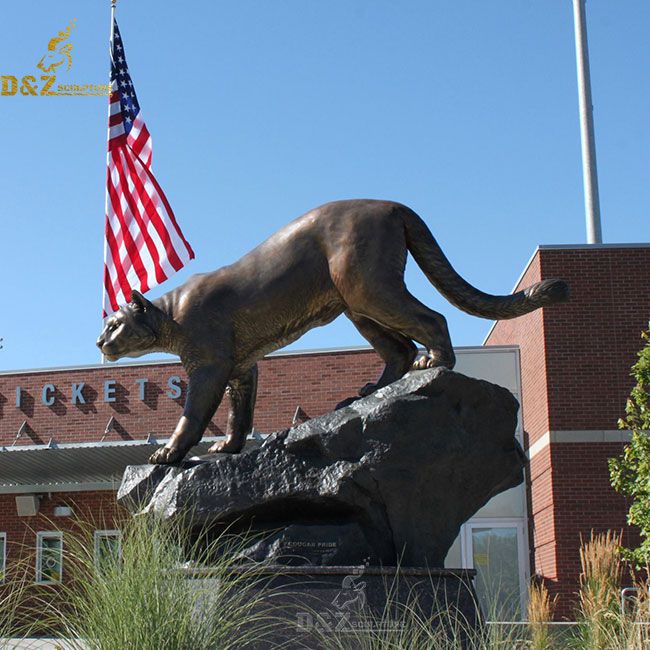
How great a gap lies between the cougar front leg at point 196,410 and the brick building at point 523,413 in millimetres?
10327

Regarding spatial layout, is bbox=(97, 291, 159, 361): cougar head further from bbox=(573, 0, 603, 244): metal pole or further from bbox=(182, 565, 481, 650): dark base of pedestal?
bbox=(573, 0, 603, 244): metal pole

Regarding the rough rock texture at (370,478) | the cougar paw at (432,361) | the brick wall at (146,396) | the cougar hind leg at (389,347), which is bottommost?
the rough rock texture at (370,478)

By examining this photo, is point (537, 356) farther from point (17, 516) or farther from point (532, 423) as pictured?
point (17, 516)

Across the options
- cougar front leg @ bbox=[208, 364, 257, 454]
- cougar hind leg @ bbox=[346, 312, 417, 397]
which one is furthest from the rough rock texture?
cougar front leg @ bbox=[208, 364, 257, 454]

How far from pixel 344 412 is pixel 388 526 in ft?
2.29

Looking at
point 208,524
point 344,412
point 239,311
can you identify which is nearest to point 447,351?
point 344,412

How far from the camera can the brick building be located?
1717cm

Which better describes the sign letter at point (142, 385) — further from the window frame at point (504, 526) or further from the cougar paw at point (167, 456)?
the cougar paw at point (167, 456)

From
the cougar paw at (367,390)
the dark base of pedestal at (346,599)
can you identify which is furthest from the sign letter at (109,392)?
the dark base of pedestal at (346,599)

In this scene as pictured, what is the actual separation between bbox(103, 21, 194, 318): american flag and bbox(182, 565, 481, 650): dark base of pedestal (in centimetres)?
1045

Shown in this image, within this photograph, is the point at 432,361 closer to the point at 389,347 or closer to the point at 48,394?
the point at 389,347

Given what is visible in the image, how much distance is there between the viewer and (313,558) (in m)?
5.67

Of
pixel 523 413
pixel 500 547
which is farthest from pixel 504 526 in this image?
pixel 523 413

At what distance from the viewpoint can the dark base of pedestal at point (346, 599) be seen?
17.6 ft
